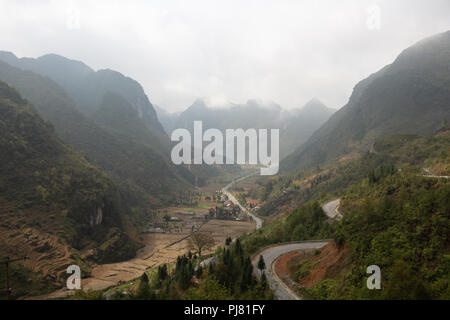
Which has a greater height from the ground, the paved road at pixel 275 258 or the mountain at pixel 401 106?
the mountain at pixel 401 106

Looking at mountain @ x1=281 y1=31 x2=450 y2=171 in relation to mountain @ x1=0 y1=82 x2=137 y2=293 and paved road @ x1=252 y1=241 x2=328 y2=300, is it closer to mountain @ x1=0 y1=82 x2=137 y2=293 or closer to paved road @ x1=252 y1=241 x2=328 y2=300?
paved road @ x1=252 y1=241 x2=328 y2=300

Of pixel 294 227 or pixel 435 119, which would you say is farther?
pixel 435 119

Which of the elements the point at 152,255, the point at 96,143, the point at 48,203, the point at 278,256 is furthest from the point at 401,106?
the point at 96,143

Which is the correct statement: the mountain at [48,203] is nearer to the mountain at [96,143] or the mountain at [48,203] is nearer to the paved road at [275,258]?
the paved road at [275,258]

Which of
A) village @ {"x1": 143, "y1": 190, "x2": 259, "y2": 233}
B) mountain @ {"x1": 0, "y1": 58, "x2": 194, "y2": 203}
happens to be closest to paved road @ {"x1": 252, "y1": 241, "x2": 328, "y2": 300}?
village @ {"x1": 143, "y1": 190, "x2": 259, "y2": 233}

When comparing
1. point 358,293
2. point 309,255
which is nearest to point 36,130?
point 309,255

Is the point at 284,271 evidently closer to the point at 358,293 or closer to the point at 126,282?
the point at 358,293

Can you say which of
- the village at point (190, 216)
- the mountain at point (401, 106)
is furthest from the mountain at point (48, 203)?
the mountain at point (401, 106)
